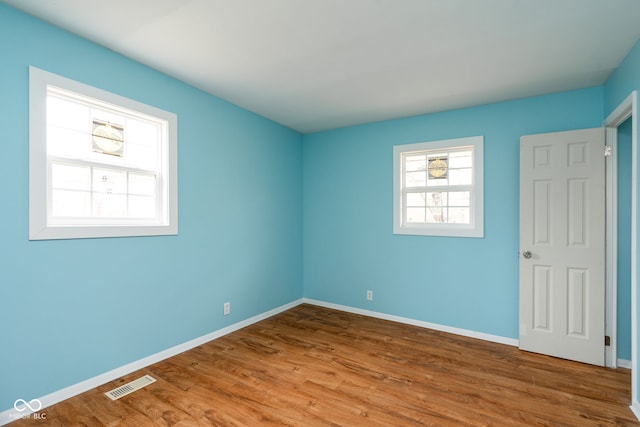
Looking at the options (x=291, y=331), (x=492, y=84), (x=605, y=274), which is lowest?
(x=291, y=331)

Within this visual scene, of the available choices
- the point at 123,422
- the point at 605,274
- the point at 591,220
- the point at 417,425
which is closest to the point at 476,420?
the point at 417,425

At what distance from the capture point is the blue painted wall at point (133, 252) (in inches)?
74.2

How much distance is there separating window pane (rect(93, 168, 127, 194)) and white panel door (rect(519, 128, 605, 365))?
3742mm

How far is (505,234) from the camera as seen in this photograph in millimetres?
3186

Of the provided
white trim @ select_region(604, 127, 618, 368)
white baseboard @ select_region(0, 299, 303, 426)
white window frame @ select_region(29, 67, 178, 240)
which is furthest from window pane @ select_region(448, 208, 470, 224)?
white window frame @ select_region(29, 67, 178, 240)

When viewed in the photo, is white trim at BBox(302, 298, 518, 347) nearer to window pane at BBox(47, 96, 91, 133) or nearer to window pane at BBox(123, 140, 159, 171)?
window pane at BBox(123, 140, 159, 171)

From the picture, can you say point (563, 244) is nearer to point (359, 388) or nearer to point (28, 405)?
point (359, 388)

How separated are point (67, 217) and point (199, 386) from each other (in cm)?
161

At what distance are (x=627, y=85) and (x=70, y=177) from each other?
4.26 m

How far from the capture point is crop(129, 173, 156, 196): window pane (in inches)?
102

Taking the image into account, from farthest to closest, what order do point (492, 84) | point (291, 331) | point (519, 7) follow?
1. point (291, 331)
2. point (492, 84)
3. point (519, 7)

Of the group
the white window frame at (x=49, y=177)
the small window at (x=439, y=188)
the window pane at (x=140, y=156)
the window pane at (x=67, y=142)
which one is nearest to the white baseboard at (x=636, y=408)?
the small window at (x=439, y=188)

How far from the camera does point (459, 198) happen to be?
138 inches

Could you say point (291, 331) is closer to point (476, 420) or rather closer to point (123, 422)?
point (123, 422)
